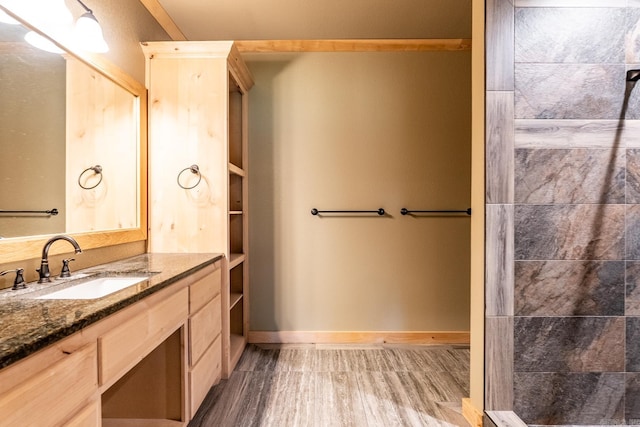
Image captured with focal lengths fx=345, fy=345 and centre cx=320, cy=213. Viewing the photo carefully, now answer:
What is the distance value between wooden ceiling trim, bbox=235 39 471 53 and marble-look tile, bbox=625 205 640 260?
1755 millimetres

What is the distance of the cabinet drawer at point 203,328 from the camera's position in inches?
63.0

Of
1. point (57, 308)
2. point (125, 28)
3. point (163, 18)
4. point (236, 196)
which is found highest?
point (163, 18)

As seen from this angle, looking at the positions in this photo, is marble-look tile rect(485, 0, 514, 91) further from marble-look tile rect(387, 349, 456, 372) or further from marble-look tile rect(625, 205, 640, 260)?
marble-look tile rect(387, 349, 456, 372)

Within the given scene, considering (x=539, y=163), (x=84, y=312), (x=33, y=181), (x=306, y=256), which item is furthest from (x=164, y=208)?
(x=539, y=163)

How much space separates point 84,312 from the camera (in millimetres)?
897

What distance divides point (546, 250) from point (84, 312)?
181cm

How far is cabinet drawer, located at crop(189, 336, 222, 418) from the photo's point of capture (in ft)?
5.18

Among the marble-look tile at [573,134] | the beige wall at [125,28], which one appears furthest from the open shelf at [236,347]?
the marble-look tile at [573,134]

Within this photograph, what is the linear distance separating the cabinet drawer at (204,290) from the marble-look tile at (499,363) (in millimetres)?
1378

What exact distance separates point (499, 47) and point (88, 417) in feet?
6.70

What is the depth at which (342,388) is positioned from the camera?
2029mm

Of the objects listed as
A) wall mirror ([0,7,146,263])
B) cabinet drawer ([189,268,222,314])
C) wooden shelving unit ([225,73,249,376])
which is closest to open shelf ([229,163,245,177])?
wooden shelving unit ([225,73,249,376])

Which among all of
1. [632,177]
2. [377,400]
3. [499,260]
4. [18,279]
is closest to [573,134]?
[632,177]

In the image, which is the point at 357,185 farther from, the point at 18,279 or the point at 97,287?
the point at 18,279
